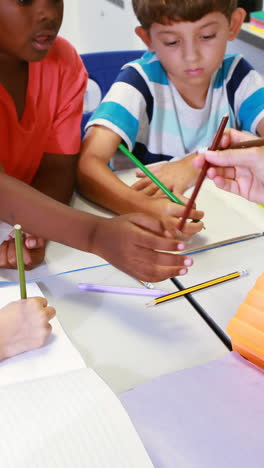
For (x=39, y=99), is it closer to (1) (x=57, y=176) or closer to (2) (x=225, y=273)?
(1) (x=57, y=176)

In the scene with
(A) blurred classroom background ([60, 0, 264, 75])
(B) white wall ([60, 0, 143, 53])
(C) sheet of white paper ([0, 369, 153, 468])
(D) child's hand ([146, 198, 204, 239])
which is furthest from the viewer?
(B) white wall ([60, 0, 143, 53])

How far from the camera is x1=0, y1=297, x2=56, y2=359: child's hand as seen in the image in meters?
0.56

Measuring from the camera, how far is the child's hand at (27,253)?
28.7 inches

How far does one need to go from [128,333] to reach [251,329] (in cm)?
14

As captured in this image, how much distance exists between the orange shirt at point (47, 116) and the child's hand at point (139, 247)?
34 cm

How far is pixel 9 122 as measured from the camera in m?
0.93

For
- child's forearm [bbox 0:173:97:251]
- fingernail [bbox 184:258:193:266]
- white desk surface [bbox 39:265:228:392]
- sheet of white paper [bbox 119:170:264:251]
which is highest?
child's forearm [bbox 0:173:97:251]

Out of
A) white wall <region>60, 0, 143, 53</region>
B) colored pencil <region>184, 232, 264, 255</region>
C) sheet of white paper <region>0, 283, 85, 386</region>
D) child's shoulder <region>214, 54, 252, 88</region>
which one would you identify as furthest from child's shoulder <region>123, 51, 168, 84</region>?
white wall <region>60, 0, 143, 53</region>

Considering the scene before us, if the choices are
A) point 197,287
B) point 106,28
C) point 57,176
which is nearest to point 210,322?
point 197,287

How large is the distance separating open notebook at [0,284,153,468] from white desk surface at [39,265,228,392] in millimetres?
102

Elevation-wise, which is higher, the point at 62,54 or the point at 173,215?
the point at 62,54

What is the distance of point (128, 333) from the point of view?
61cm

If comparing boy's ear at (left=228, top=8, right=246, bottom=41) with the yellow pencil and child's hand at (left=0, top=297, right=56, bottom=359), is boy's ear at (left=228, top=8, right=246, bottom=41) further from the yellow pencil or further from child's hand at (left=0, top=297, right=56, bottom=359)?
child's hand at (left=0, top=297, right=56, bottom=359)

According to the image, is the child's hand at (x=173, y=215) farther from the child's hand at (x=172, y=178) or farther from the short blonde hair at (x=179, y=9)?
the short blonde hair at (x=179, y=9)
